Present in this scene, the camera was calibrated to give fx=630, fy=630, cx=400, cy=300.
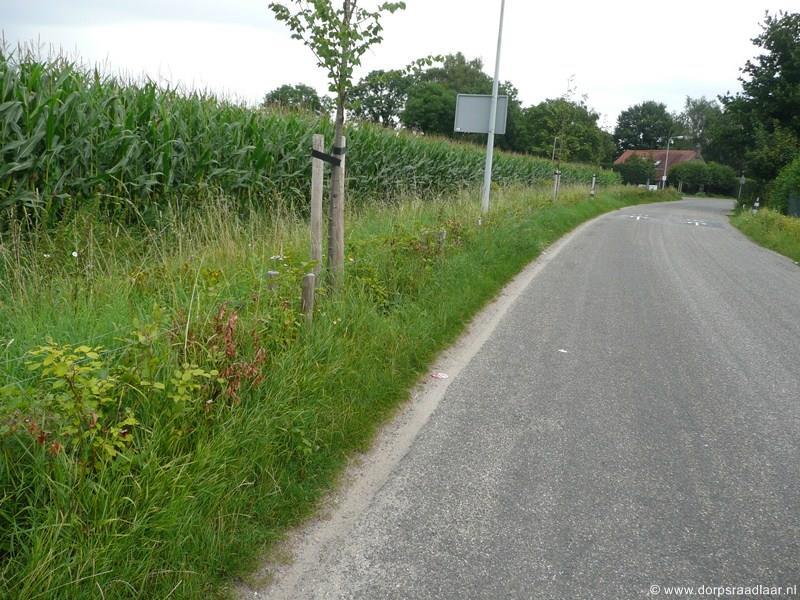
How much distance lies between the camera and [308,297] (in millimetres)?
4922

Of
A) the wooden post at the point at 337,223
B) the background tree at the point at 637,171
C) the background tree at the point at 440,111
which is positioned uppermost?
the background tree at the point at 440,111

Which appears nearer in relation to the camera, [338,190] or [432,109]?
[338,190]

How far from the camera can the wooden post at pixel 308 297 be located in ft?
16.0

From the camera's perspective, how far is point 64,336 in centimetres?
384

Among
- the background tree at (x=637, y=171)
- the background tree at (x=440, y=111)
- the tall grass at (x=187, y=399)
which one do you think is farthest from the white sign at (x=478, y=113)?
the background tree at (x=637, y=171)

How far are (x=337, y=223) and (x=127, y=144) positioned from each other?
3.37 meters

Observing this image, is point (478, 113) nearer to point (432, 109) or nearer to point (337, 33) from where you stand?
point (337, 33)

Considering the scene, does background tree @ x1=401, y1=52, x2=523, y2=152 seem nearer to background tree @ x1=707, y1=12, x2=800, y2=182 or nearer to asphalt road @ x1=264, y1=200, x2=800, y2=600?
background tree @ x1=707, y1=12, x2=800, y2=182

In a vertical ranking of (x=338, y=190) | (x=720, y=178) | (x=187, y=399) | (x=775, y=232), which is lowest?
(x=775, y=232)

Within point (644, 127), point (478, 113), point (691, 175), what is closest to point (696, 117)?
point (644, 127)

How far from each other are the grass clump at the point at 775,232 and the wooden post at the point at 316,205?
570 inches

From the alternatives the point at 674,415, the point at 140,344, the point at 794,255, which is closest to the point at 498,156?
the point at 794,255

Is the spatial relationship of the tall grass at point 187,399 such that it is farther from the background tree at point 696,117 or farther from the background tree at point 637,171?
the background tree at point 696,117

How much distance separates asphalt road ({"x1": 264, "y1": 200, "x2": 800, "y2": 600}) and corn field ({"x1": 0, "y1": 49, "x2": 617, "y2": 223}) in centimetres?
468
